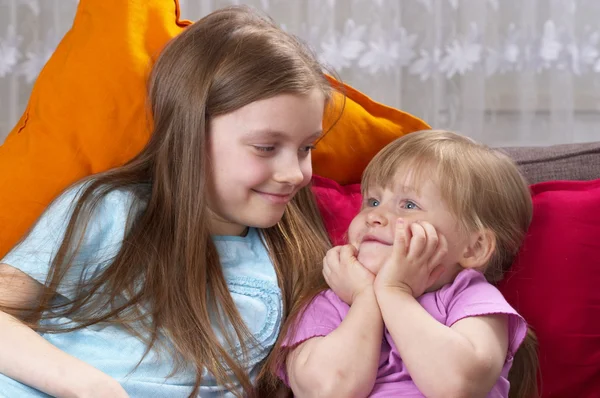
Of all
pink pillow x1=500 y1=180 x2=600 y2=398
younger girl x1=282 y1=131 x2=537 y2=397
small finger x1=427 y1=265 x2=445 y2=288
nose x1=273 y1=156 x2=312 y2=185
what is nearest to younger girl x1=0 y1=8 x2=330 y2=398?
nose x1=273 y1=156 x2=312 y2=185

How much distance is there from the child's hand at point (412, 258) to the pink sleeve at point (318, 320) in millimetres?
91

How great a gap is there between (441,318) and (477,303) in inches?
2.2

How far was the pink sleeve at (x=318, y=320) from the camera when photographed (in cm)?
116

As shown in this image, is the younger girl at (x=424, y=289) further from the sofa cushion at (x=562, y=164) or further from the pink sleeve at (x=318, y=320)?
the sofa cushion at (x=562, y=164)

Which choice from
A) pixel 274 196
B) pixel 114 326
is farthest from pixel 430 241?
pixel 114 326

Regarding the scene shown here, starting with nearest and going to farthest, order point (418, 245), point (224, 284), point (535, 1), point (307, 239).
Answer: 1. point (418, 245)
2. point (224, 284)
3. point (307, 239)
4. point (535, 1)

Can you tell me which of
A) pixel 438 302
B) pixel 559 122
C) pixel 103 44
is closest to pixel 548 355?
pixel 438 302

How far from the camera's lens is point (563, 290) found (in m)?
1.25

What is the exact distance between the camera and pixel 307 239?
1361mm

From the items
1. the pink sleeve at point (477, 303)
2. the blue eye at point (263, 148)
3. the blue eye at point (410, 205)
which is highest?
the blue eye at point (263, 148)

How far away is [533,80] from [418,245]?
112cm

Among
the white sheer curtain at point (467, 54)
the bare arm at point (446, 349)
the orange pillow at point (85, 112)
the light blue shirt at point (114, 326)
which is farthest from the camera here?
the white sheer curtain at point (467, 54)

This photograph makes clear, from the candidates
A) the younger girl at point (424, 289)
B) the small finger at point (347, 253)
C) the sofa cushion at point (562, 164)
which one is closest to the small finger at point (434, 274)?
the younger girl at point (424, 289)

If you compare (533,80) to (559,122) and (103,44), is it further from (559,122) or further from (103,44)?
(103,44)
